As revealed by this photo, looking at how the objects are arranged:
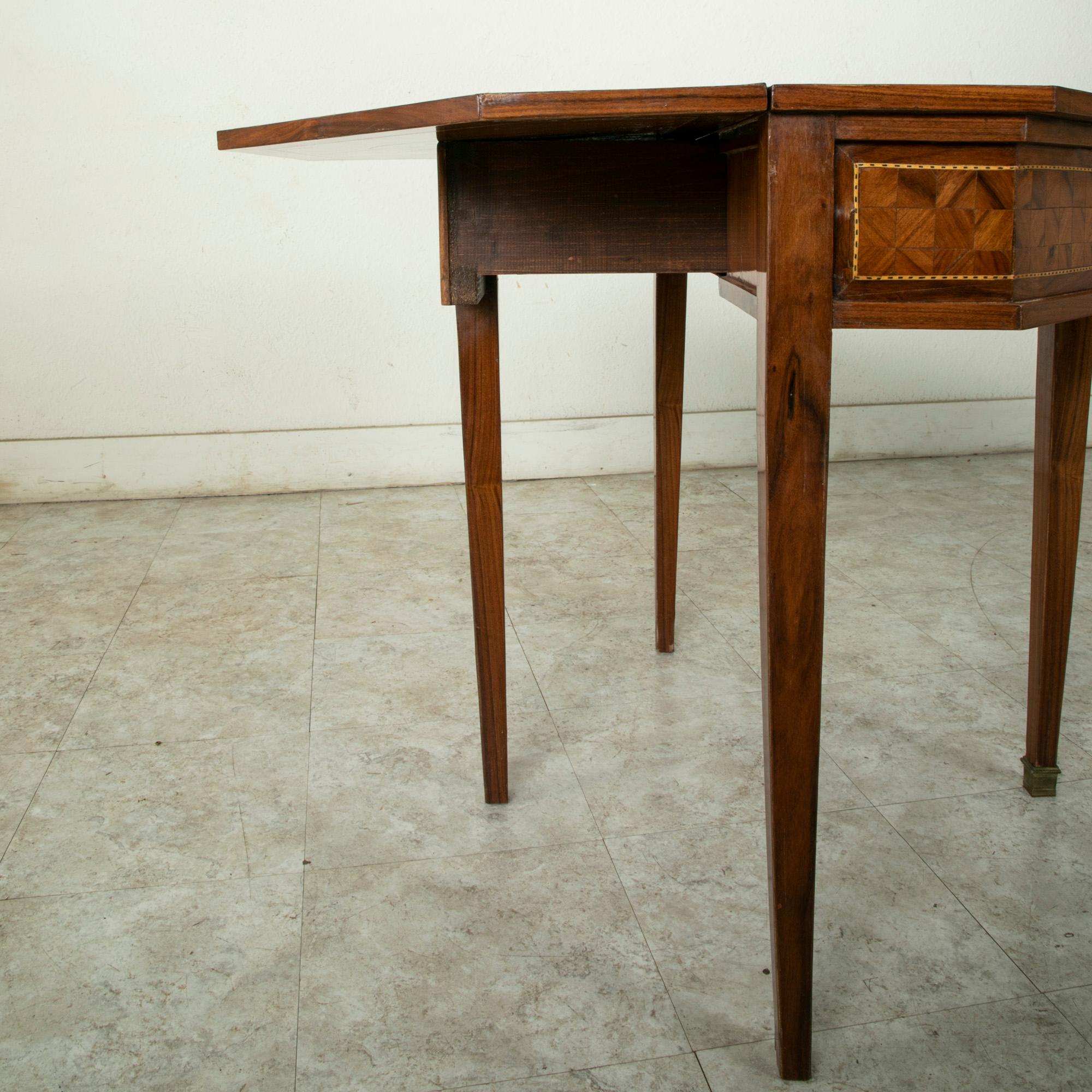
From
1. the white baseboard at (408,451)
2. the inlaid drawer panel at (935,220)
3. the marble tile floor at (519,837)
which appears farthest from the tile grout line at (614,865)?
the white baseboard at (408,451)

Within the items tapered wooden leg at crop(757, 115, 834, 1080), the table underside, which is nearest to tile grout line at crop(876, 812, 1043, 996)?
tapered wooden leg at crop(757, 115, 834, 1080)

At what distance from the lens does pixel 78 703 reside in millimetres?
1792

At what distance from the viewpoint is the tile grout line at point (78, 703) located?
1418mm

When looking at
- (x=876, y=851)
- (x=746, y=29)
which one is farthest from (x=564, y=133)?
(x=746, y=29)

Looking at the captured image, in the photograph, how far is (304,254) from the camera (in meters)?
3.03

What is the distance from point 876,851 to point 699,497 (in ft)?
5.53

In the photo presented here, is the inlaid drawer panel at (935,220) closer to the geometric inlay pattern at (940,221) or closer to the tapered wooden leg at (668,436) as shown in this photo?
the geometric inlay pattern at (940,221)

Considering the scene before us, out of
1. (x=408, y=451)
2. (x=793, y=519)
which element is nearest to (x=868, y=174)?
(x=793, y=519)

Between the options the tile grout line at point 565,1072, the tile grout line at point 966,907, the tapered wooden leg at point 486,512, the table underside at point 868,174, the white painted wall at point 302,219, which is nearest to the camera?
the table underside at point 868,174

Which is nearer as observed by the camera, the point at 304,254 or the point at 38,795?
the point at 38,795

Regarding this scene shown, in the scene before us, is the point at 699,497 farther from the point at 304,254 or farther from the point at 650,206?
the point at 650,206

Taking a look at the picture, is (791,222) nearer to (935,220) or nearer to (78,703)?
(935,220)

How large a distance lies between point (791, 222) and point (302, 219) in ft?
7.76

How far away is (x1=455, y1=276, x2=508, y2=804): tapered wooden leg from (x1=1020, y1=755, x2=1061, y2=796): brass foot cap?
662mm
